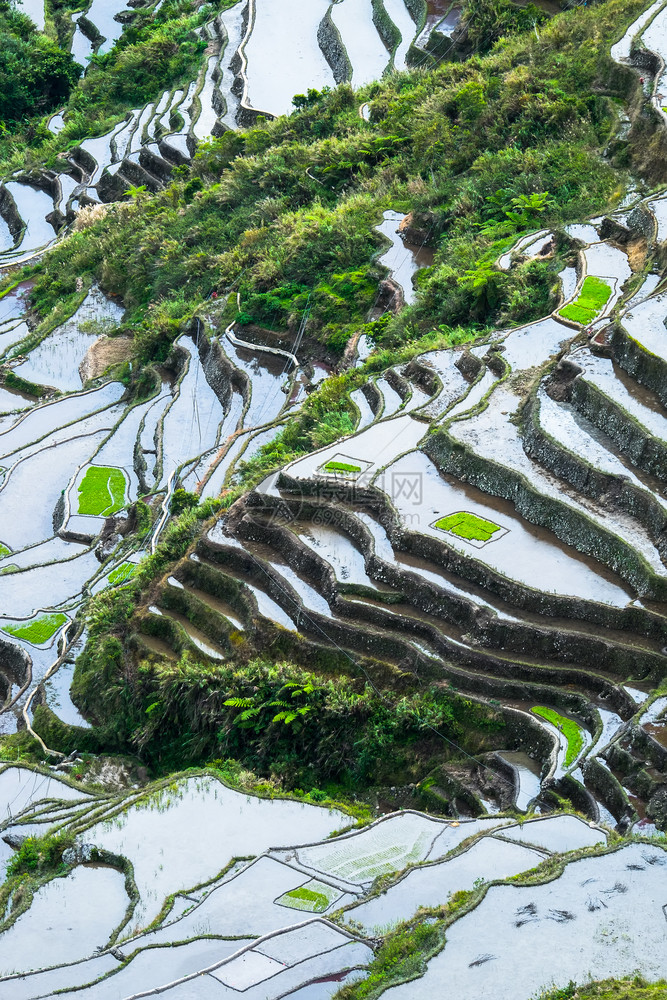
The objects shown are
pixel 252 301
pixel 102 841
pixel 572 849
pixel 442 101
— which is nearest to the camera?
pixel 572 849

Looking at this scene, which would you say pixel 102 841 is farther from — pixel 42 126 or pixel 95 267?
pixel 42 126

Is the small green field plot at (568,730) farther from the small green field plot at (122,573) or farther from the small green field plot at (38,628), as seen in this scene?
the small green field plot at (38,628)

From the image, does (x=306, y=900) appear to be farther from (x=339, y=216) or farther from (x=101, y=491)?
(x=339, y=216)

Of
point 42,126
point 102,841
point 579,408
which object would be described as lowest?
point 102,841

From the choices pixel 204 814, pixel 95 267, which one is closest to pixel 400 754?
pixel 204 814

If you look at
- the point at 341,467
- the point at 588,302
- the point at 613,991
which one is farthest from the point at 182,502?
the point at 613,991

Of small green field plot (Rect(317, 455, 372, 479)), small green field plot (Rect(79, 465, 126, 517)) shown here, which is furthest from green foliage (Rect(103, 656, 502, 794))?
small green field plot (Rect(79, 465, 126, 517))
